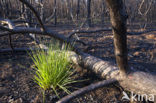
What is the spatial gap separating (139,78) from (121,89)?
0.97 feet

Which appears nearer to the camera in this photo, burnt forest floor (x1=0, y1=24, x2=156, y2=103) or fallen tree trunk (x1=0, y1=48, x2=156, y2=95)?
fallen tree trunk (x1=0, y1=48, x2=156, y2=95)

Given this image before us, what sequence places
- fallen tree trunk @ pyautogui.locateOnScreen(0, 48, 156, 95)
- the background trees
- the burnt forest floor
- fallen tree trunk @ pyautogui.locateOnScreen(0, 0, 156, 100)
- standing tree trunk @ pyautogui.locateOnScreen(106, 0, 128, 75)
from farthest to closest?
the background trees → the burnt forest floor → fallen tree trunk @ pyautogui.locateOnScreen(0, 48, 156, 95) → fallen tree trunk @ pyautogui.locateOnScreen(0, 0, 156, 100) → standing tree trunk @ pyautogui.locateOnScreen(106, 0, 128, 75)

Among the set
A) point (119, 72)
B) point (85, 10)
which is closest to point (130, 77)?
point (119, 72)

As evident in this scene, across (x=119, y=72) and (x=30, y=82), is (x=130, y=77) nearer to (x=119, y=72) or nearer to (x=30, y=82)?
(x=119, y=72)

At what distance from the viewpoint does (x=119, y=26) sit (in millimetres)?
1100

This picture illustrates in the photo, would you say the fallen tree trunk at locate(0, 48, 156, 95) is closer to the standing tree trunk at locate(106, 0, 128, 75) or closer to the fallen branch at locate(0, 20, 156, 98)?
the fallen branch at locate(0, 20, 156, 98)

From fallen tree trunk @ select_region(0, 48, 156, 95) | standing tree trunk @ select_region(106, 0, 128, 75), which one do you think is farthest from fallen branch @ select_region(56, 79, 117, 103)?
standing tree trunk @ select_region(106, 0, 128, 75)

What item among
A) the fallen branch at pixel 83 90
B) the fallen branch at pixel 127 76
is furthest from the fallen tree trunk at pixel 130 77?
the fallen branch at pixel 83 90

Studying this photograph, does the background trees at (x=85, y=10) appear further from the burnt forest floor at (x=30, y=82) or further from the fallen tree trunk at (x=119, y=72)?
the fallen tree trunk at (x=119, y=72)

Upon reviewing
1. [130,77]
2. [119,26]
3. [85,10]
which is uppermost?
[85,10]

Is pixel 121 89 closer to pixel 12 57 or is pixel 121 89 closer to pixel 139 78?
pixel 139 78

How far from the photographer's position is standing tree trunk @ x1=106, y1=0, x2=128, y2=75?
0.96 meters

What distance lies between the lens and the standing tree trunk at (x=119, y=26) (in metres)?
0.96

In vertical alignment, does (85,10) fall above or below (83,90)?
above
